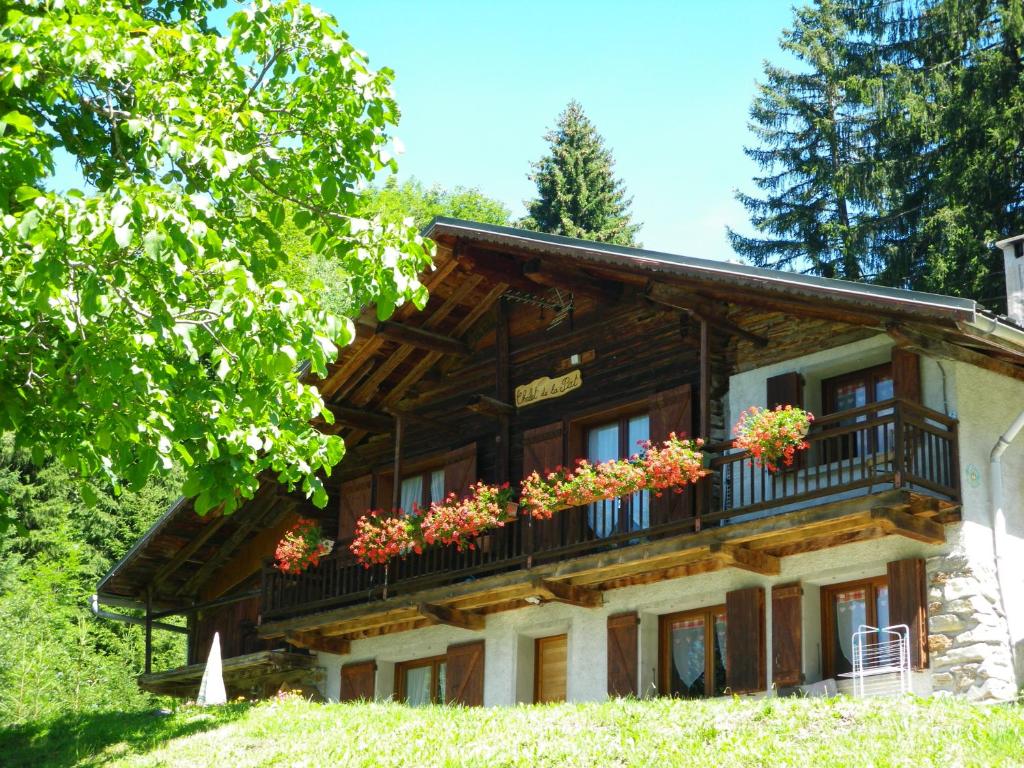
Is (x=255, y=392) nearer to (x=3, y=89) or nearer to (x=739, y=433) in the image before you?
(x=3, y=89)

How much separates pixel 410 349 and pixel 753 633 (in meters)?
7.33

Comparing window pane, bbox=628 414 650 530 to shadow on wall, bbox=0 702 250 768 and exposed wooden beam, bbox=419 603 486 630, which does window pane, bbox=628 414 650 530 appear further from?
shadow on wall, bbox=0 702 250 768

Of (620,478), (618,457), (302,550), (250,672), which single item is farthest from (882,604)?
(250,672)

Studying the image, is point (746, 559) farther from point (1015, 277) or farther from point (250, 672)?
point (250, 672)

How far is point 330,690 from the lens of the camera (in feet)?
69.0

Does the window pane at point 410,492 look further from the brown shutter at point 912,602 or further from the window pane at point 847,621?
the brown shutter at point 912,602

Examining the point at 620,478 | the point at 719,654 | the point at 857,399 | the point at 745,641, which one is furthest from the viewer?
the point at 857,399

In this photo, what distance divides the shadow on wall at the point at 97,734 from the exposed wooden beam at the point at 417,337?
17.5 ft

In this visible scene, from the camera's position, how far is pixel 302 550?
20.5 meters

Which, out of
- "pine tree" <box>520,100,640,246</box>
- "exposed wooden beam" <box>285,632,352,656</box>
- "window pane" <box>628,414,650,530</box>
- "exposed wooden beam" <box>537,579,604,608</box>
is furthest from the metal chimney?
"pine tree" <box>520,100,640,246</box>

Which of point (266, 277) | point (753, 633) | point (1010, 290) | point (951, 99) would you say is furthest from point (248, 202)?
point (951, 99)

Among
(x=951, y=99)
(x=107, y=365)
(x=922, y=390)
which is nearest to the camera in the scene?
(x=107, y=365)

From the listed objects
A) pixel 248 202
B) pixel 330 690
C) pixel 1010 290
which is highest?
pixel 1010 290

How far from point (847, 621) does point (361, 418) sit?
8479 millimetres
